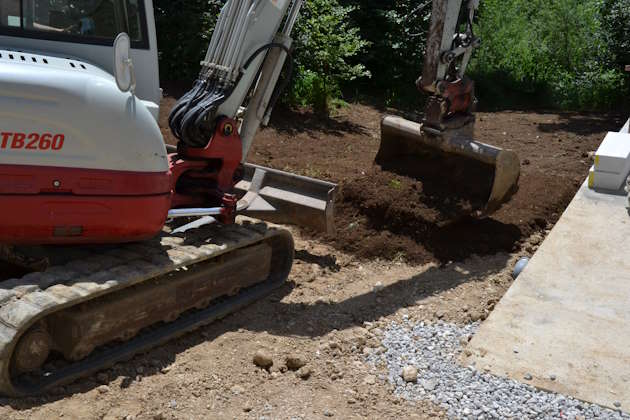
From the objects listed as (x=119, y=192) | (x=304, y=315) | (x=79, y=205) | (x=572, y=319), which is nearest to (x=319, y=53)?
(x=304, y=315)

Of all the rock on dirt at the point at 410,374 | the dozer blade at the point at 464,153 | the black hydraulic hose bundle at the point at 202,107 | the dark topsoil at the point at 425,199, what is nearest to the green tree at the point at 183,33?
the dark topsoil at the point at 425,199

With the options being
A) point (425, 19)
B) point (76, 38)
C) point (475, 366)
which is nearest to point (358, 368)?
point (475, 366)

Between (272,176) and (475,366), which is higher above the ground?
(272,176)

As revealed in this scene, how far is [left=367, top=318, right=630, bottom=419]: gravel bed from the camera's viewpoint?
13.6ft

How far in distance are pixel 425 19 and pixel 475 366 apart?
377 inches

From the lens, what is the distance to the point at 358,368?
4578mm

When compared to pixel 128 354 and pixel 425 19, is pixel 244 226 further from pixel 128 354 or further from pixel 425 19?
pixel 425 19

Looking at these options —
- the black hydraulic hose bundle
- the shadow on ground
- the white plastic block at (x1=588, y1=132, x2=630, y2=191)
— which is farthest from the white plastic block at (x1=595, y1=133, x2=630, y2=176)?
the black hydraulic hose bundle

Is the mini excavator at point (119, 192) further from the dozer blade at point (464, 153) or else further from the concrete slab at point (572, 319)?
the concrete slab at point (572, 319)

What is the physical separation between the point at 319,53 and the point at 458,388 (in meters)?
7.20

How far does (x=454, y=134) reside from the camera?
679cm

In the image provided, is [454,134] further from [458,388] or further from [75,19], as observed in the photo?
[75,19]

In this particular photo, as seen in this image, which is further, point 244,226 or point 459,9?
point 459,9

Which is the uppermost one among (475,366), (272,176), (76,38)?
(76,38)
